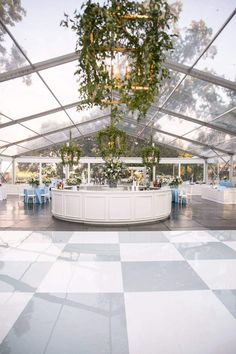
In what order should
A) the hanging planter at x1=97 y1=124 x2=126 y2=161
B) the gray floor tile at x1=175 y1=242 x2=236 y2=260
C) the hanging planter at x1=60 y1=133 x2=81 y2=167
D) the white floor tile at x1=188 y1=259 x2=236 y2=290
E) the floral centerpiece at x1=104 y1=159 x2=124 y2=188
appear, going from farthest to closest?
the hanging planter at x1=60 y1=133 x2=81 y2=167
the floral centerpiece at x1=104 y1=159 x2=124 y2=188
the hanging planter at x1=97 y1=124 x2=126 y2=161
the gray floor tile at x1=175 y1=242 x2=236 y2=260
the white floor tile at x1=188 y1=259 x2=236 y2=290

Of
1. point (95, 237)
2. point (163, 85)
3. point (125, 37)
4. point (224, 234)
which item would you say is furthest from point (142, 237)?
point (163, 85)

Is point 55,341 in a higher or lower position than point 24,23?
lower

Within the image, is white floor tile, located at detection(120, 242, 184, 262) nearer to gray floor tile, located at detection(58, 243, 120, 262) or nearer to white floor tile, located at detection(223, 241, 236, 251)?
gray floor tile, located at detection(58, 243, 120, 262)

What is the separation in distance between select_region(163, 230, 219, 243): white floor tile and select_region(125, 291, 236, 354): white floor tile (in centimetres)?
242

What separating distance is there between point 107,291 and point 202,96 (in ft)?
27.3

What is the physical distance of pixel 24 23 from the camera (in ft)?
18.4

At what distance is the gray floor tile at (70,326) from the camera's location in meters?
1.88

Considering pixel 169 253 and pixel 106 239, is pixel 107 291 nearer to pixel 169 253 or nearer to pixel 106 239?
pixel 169 253

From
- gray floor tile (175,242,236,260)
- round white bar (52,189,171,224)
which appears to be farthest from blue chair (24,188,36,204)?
gray floor tile (175,242,236,260)

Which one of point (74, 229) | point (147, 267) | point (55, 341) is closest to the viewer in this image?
point (55, 341)

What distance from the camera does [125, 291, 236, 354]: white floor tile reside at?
1888 millimetres

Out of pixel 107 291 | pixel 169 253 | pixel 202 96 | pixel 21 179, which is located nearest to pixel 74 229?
pixel 169 253

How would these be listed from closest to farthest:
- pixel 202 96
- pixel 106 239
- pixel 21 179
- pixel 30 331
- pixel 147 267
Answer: pixel 30 331, pixel 147 267, pixel 106 239, pixel 202 96, pixel 21 179

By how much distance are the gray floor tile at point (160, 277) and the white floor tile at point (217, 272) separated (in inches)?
3.6
